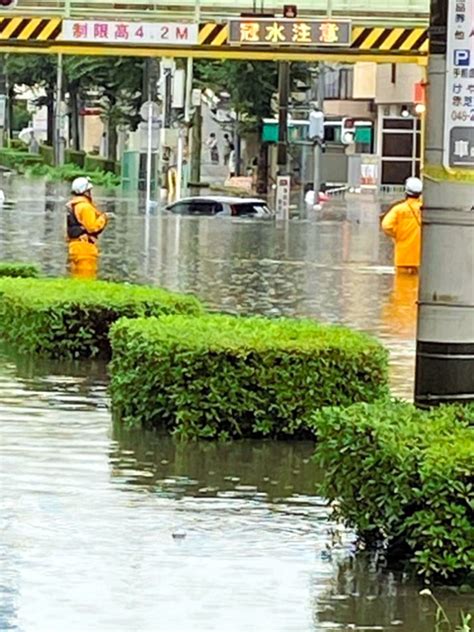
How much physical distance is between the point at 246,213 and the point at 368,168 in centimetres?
2732

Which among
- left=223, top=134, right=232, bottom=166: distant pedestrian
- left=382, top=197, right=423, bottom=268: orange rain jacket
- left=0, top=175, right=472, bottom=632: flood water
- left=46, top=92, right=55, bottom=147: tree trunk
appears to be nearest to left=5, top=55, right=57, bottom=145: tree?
left=46, top=92, right=55, bottom=147: tree trunk

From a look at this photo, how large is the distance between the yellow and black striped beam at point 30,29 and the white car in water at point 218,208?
643 inches

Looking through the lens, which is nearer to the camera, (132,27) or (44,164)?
(132,27)

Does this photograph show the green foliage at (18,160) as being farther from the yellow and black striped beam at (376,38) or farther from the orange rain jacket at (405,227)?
the orange rain jacket at (405,227)

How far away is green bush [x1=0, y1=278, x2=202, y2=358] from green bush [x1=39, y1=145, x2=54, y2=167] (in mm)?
70226

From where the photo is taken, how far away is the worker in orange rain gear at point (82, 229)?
25844mm

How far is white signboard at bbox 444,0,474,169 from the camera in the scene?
26.5 ft

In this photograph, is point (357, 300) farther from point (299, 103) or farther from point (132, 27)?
point (299, 103)

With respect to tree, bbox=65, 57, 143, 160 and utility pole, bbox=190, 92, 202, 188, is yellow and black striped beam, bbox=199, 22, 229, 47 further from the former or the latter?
tree, bbox=65, 57, 143, 160

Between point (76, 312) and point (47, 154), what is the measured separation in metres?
76.6

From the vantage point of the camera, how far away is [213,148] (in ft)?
310

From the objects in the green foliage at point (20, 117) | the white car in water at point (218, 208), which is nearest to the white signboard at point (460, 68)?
the white car in water at point (218, 208)

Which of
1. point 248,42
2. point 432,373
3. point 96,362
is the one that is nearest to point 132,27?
point 248,42

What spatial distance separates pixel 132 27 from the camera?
33188mm
